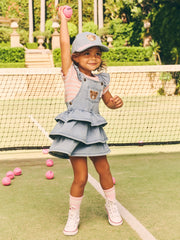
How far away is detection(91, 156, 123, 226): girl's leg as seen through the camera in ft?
13.4

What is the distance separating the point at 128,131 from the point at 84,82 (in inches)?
285

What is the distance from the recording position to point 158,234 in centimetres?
388

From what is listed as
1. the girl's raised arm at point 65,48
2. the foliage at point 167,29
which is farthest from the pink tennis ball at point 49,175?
the foliage at point 167,29

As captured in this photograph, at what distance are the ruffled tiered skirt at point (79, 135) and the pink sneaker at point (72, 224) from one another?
552 mm

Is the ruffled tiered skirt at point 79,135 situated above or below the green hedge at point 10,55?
above

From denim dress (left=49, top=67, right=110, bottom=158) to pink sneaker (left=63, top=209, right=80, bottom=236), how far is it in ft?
1.78

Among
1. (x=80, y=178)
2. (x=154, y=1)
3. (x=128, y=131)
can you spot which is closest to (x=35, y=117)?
(x=128, y=131)

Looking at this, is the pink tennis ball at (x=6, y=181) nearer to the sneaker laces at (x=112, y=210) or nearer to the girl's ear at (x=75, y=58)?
the sneaker laces at (x=112, y=210)

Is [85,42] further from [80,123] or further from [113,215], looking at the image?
[113,215]

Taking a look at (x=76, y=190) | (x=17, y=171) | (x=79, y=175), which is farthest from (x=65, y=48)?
(x=17, y=171)

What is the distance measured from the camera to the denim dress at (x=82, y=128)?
3830 millimetres

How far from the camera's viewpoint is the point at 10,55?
2686 centimetres

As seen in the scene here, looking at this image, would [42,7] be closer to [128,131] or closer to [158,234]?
[128,131]

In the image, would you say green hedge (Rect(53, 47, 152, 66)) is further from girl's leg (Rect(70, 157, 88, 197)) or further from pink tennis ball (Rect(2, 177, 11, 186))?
girl's leg (Rect(70, 157, 88, 197))
